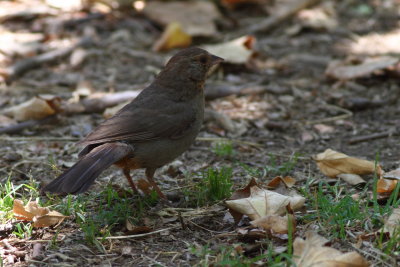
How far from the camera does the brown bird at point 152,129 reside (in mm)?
3742

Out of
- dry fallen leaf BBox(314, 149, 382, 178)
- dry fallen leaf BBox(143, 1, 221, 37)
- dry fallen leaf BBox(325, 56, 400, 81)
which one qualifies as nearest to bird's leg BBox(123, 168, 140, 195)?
dry fallen leaf BBox(314, 149, 382, 178)

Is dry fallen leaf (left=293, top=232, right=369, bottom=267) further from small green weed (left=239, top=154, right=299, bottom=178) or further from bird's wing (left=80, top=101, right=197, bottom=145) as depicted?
bird's wing (left=80, top=101, right=197, bottom=145)

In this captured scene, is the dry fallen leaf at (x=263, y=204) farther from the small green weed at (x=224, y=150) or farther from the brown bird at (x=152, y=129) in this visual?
the small green weed at (x=224, y=150)

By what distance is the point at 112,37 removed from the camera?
801 cm

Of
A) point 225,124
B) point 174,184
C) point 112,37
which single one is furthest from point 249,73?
point 174,184

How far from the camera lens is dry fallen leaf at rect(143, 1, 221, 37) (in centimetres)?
802

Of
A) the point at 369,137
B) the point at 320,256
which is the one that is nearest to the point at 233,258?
the point at 320,256

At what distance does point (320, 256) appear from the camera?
2963mm

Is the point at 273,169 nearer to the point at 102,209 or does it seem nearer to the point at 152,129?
the point at 152,129

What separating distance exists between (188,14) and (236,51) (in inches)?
61.0

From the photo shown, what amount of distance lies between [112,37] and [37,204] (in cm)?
465

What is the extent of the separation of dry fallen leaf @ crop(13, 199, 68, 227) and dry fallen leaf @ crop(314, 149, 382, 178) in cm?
203

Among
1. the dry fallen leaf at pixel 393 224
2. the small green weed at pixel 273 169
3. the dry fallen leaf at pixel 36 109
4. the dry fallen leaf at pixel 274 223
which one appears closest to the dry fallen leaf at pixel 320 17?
the small green weed at pixel 273 169

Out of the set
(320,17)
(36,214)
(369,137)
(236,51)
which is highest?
(320,17)
